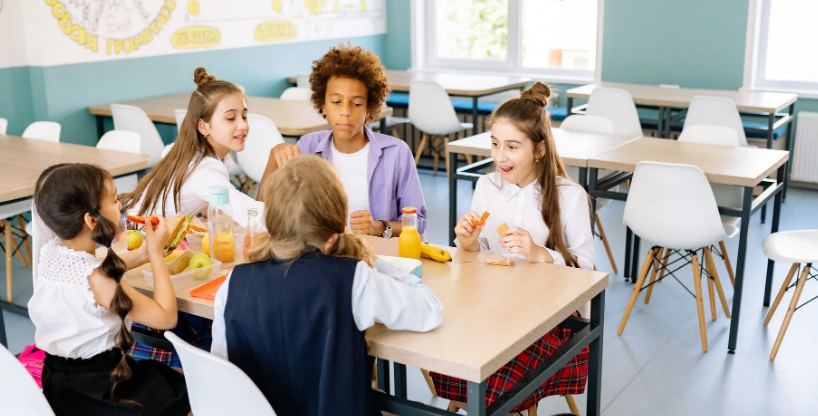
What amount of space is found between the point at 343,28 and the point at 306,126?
2.82 m

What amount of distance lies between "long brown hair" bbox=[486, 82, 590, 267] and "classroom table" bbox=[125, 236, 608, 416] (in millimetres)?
278

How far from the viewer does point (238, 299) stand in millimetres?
1567

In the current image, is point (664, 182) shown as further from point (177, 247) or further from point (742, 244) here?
point (177, 247)

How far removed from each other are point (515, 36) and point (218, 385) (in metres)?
5.84

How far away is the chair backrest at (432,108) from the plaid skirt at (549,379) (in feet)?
12.0

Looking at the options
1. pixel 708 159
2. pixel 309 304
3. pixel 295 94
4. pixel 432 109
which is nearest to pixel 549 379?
pixel 309 304

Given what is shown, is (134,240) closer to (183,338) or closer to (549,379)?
(183,338)

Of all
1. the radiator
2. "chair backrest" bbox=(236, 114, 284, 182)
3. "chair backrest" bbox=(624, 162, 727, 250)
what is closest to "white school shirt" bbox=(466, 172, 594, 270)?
"chair backrest" bbox=(624, 162, 727, 250)

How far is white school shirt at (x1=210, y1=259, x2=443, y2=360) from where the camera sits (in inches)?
60.9

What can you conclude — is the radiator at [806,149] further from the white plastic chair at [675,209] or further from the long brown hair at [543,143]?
the long brown hair at [543,143]

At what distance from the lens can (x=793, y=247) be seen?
3068 millimetres

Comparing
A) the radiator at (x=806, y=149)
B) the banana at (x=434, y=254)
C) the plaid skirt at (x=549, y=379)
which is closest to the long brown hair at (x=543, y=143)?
the plaid skirt at (x=549, y=379)

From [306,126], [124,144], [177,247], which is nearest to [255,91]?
[306,126]

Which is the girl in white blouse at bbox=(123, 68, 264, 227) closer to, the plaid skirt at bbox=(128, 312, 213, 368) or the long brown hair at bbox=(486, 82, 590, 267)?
the plaid skirt at bbox=(128, 312, 213, 368)
